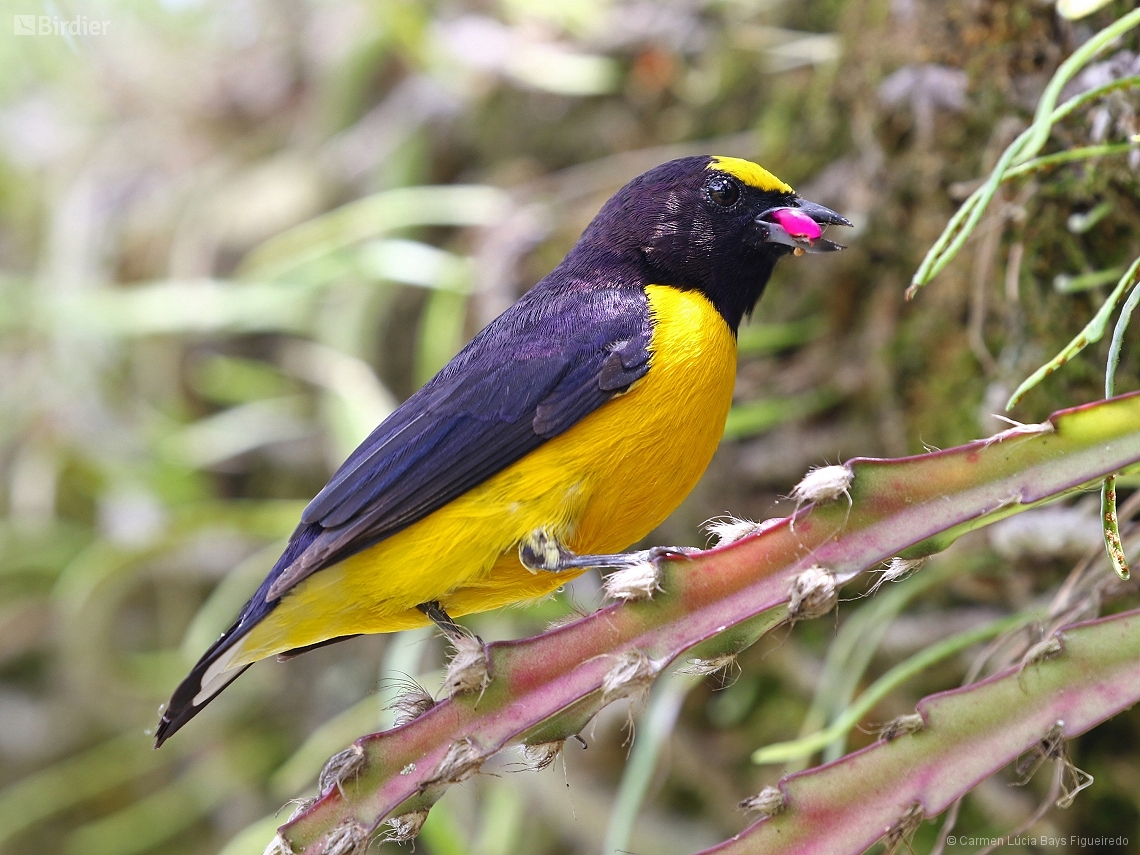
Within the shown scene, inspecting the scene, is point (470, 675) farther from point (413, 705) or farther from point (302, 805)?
point (302, 805)

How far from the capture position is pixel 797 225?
2.09 m

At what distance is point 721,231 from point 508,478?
0.76 metres

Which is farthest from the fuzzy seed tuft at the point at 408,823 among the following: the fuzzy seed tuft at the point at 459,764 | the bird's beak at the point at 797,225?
the bird's beak at the point at 797,225

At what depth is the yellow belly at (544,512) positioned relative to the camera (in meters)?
1.73

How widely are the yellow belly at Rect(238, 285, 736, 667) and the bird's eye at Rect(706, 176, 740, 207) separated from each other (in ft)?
1.34

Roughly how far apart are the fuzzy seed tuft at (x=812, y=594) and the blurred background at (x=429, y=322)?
2.54 ft

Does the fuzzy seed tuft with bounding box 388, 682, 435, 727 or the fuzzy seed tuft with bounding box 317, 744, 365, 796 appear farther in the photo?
the fuzzy seed tuft with bounding box 388, 682, 435, 727

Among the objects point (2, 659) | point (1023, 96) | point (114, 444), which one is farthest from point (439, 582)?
point (2, 659)

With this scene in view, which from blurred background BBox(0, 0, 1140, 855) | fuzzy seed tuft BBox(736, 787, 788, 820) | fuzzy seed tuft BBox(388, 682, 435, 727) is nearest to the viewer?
fuzzy seed tuft BBox(736, 787, 788, 820)

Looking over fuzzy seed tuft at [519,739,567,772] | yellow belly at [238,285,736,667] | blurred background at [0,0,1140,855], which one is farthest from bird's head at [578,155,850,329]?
fuzzy seed tuft at [519,739,567,772]

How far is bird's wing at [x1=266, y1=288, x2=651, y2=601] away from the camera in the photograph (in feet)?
5.67

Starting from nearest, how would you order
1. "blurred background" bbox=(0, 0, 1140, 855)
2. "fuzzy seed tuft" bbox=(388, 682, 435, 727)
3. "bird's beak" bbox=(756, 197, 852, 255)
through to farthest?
1. "fuzzy seed tuft" bbox=(388, 682, 435, 727)
2. "bird's beak" bbox=(756, 197, 852, 255)
3. "blurred background" bbox=(0, 0, 1140, 855)

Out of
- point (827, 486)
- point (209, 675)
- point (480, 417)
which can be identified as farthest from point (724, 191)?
point (209, 675)

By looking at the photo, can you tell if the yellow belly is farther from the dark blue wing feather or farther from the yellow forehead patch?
the yellow forehead patch
